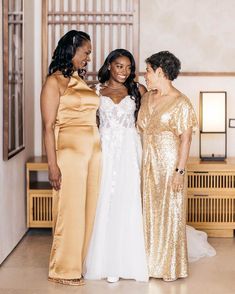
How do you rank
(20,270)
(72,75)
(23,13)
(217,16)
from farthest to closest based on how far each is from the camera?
(217,16) → (23,13) → (20,270) → (72,75)

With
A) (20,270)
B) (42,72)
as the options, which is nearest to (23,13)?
(42,72)

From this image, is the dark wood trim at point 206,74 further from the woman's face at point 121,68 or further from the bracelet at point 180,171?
the bracelet at point 180,171

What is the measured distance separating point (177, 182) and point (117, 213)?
40 centimetres

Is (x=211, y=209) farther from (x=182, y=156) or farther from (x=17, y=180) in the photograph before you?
(x=17, y=180)

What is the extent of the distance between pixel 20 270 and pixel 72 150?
0.88 meters

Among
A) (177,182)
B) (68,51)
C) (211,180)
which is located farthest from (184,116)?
(211,180)

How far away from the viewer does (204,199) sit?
512 centimetres

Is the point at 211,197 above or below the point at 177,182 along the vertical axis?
below

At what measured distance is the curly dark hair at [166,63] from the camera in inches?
152

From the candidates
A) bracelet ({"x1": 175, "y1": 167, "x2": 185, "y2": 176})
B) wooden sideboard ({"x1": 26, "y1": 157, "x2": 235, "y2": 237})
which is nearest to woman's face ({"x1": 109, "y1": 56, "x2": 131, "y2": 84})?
bracelet ({"x1": 175, "y1": 167, "x2": 185, "y2": 176})

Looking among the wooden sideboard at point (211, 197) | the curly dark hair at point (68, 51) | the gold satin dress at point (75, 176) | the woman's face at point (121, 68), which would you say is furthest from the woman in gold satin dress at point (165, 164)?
the wooden sideboard at point (211, 197)

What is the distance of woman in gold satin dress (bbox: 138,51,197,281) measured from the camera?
3.86m

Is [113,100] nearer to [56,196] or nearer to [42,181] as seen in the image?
[56,196]

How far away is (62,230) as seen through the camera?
12.8ft
